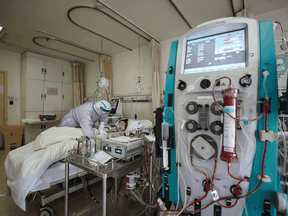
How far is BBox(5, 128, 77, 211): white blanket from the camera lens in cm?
131

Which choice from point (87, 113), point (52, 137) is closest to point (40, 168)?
point (52, 137)

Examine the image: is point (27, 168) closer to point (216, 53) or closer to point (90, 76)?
point (216, 53)

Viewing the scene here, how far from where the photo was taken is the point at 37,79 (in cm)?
399

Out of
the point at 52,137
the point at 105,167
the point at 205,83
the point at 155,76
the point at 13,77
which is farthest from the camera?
the point at 13,77

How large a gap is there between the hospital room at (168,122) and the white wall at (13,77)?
33 centimetres

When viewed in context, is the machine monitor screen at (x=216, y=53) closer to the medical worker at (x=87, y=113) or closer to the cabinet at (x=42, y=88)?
the medical worker at (x=87, y=113)

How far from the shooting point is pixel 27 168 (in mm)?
1347

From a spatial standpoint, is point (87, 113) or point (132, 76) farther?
point (132, 76)

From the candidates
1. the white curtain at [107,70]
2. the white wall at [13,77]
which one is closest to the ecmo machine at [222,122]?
the white curtain at [107,70]

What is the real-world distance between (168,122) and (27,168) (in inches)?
55.6

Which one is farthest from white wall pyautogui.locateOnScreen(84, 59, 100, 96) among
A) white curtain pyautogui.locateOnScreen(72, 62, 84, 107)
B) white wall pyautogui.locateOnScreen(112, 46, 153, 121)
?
white wall pyautogui.locateOnScreen(112, 46, 153, 121)

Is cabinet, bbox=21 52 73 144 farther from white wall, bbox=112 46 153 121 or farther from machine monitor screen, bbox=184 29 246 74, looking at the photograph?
machine monitor screen, bbox=184 29 246 74

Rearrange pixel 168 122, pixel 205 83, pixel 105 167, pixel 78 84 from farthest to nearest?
pixel 78 84 < pixel 105 167 < pixel 168 122 < pixel 205 83

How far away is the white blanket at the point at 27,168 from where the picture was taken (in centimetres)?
131
